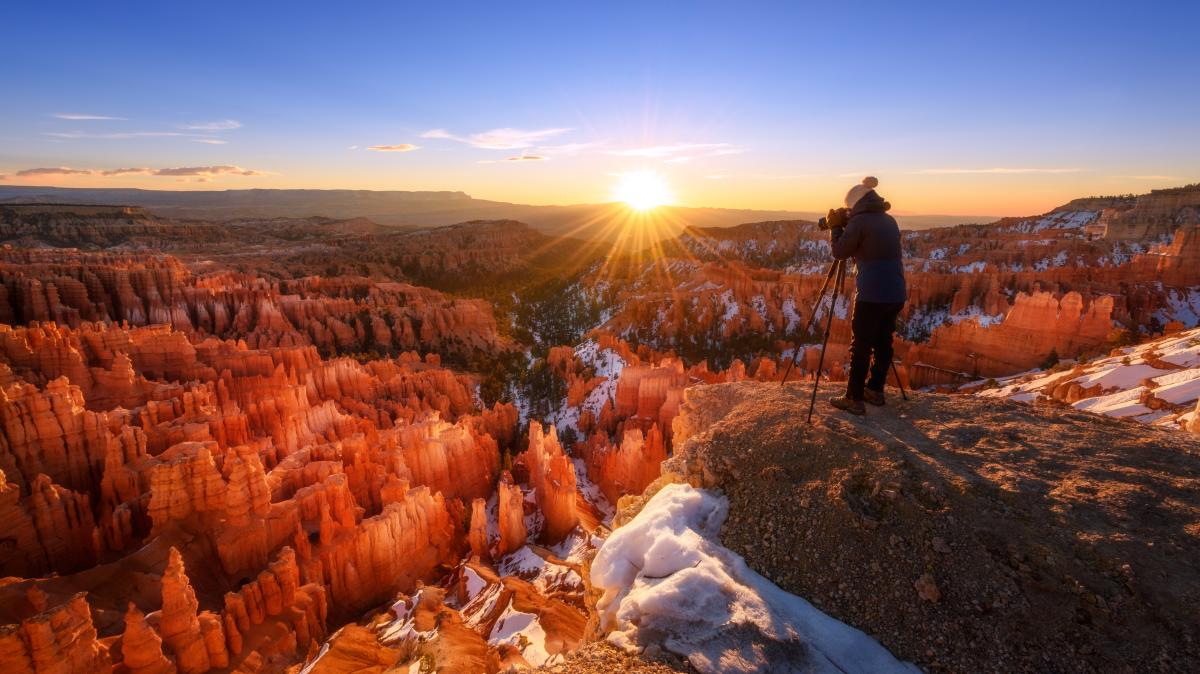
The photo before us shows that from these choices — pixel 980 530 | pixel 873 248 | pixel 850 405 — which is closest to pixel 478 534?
pixel 850 405

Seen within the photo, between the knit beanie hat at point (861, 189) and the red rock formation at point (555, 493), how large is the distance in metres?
12.7

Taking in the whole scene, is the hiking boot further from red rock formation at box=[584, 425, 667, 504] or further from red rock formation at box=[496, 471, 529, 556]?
red rock formation at box=[584, 425, 667, 504]

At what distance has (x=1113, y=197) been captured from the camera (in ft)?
280

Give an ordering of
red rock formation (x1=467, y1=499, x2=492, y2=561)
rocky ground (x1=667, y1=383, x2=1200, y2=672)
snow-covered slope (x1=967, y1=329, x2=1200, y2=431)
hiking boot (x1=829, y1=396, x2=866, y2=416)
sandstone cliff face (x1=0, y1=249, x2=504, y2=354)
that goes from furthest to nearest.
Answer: sandstone cliff face (x1=0, y1=249, x2=504, y2=354) → red rock formation (x1=467, y1=499, x2=492, y2=561) → snow-covered slope (x1=967, y1=329, x2=1200, y2=431) → hiking boot (x1=829, y1=396, x2=866, y2=416) → rocky ground (x1=667, y1=383, x2=1200, y2=672)

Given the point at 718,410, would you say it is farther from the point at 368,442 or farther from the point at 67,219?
the point at 67,219

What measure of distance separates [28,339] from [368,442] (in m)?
12.3

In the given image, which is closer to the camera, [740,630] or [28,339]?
[740,630]

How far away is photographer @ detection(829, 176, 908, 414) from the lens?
5.38 metres

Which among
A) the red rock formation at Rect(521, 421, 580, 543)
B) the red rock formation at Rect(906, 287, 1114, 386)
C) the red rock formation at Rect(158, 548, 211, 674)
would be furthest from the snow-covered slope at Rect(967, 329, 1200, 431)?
the red rock formation at Rect(158, 548, 211, 674)

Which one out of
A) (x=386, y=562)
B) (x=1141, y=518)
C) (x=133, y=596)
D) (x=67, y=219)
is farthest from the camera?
(x=67, y=219)

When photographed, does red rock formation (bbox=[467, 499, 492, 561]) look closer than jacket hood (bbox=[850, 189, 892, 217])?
No

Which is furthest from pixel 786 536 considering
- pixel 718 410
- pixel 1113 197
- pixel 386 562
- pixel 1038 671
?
pixel 1113 197

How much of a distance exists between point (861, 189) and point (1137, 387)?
32.3 ft

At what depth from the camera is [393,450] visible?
54.9 feet
